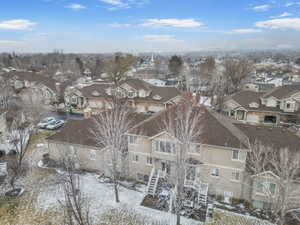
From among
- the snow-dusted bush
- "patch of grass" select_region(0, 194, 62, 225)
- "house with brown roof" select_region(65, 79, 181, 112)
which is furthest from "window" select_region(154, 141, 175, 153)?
"house with brown roof" select_region(65, 79, 181, 112)

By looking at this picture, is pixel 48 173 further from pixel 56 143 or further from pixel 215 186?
pixel 215 186

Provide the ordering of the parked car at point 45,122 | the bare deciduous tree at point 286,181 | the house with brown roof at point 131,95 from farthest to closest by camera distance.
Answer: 1. the house with brown roof at point 131,95
2. the parked car at point 45,122
3. the bare deciduous tree at point 286,181

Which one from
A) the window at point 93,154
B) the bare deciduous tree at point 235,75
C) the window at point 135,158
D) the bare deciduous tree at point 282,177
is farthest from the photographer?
the bare deciduous tree at point 235,75

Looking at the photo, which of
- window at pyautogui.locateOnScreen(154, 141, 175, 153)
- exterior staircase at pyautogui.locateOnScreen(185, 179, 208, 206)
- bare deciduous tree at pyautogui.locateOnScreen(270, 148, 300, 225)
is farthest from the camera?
window at pyautogui.locateOnScreen(154, 141, 175, 153)

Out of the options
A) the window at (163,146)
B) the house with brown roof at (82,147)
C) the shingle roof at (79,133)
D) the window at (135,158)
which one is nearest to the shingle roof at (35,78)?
the shingle roof at (79,133)

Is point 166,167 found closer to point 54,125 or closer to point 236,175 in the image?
point 236,175

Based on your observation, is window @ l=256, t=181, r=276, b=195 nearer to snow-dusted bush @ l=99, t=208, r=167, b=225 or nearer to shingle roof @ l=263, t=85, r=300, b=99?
snow-dusted bush @ l=99, t=208, r=167, b=225

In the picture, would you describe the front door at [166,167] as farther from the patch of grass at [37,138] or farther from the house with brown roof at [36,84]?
the house with brown roof at [36,84]
